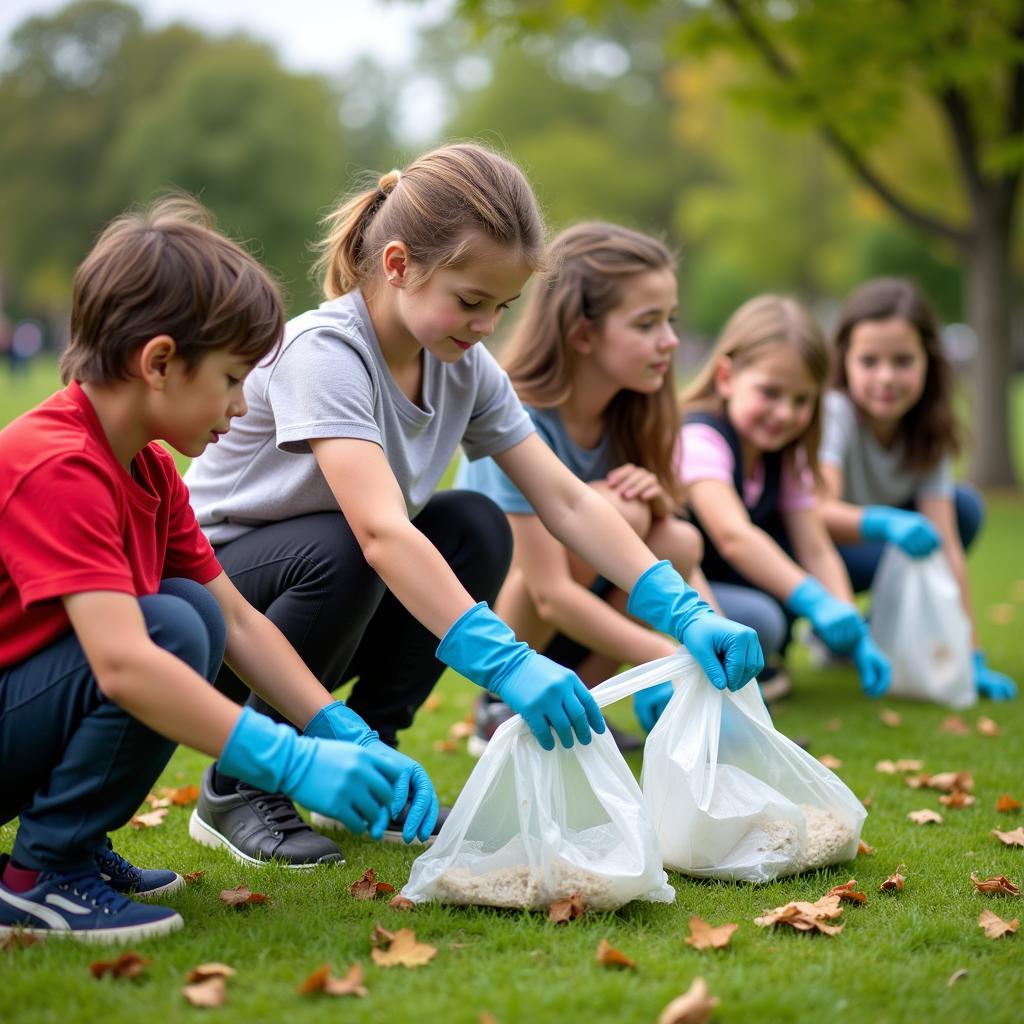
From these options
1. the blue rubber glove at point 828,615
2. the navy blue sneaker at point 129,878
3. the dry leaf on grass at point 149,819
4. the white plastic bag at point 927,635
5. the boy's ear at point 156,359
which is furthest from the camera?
the white plastic bag at point 927,635

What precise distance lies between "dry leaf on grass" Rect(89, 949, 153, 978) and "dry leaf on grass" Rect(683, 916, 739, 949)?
34.4 inches

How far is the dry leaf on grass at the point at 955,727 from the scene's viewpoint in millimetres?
3869

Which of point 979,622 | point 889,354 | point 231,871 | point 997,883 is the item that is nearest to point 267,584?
point 231,871

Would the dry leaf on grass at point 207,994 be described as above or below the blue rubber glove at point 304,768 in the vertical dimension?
below

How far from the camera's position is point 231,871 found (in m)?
2.48

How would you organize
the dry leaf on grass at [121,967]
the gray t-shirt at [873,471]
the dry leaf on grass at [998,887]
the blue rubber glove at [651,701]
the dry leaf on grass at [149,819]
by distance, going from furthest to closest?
the gray t-shirt at [873,471] < the blue rubber glove at [651,701] < the dry leaf on grass at [149,819] < the dry leaf on grass at [998,887] < the dry leaf on grass at [121,967]

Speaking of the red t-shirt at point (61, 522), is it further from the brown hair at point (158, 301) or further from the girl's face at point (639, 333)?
the girl's face at point (639, 333)

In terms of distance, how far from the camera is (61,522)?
1910 millimetres

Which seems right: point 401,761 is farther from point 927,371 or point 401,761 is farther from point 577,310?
point 927,371

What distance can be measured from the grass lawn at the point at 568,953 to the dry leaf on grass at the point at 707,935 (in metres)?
0.02

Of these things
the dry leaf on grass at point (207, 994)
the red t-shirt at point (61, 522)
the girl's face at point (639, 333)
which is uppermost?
the girl's face at point (639, 333)

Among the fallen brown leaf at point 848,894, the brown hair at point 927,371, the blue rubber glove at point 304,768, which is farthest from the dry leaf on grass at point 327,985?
the brown hair at point 927,371

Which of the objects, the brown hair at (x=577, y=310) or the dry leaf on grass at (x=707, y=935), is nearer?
the dry leaf on grass at (x=707, y=935)

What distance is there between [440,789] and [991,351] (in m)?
9.83
